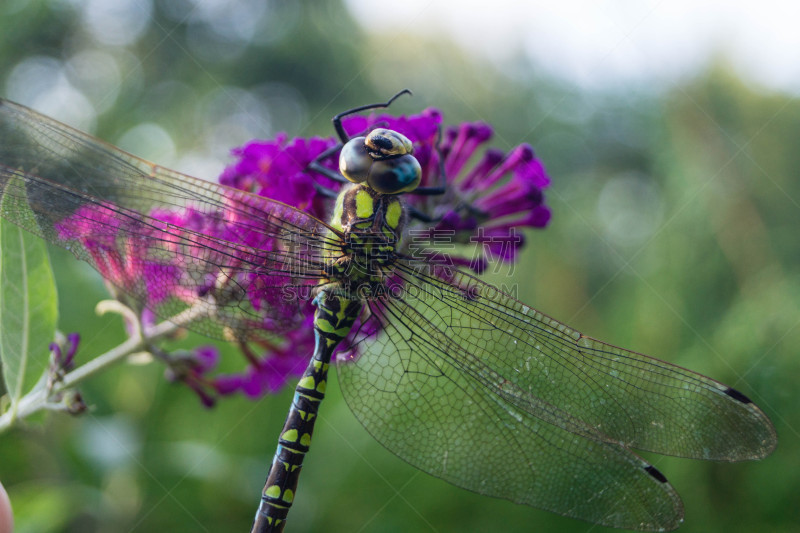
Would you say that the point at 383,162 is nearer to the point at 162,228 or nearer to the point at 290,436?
the point at 162,228

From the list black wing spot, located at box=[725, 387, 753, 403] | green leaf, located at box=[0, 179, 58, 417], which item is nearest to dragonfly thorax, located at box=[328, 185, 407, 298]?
green leaf, located at box=[0, 179, 58, 417]

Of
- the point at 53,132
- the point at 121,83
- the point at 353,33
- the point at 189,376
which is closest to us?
the point at 53,132

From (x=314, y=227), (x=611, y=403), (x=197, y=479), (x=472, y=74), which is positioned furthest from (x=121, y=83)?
(x=611, y=403)

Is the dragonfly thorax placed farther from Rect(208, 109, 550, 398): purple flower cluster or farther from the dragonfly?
Rect(208, 109, 550, 398): purple flower cluster

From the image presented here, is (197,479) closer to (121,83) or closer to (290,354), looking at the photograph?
(290,354)

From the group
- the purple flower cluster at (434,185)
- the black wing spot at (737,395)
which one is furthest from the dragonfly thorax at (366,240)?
the black wing spot at (737,395)

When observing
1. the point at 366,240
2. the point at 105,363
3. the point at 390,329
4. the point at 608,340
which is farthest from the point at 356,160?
the point at 608,340

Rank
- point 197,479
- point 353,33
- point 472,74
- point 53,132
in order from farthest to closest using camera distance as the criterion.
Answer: point 353,33 → point 472,74 → point 197,479 → point 53,132
